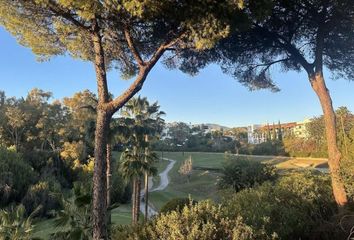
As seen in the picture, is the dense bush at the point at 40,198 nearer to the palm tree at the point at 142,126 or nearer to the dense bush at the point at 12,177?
the dense bush at the point at 12,177

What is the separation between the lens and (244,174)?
24.1m

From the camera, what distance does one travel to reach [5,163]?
37594 millimetres

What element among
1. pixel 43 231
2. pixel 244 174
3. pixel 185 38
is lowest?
pixel 43 231

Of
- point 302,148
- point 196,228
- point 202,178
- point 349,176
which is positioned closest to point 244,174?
point 349,176

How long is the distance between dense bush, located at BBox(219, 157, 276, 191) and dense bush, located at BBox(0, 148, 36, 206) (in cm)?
2245

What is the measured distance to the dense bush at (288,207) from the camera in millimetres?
9238

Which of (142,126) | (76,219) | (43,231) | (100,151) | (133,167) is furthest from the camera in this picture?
(142,126)

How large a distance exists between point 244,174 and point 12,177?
24.6 metres

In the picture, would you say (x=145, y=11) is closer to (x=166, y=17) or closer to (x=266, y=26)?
(x=166, y=17)

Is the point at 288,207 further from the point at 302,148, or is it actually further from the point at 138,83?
the point at 302,148

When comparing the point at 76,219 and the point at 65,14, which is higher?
the point at 65,14

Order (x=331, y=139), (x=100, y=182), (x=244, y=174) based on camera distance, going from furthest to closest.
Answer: (x=244, y=174), (x=331, y=139), (x=100, y=182)

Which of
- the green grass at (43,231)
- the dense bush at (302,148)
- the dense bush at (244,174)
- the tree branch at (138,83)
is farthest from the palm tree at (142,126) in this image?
the dense bush at (302,148)

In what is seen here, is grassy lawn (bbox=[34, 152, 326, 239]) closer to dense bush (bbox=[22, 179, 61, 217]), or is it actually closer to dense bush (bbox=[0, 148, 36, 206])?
dense bush (bbox=[22, 179, 61, 217])
